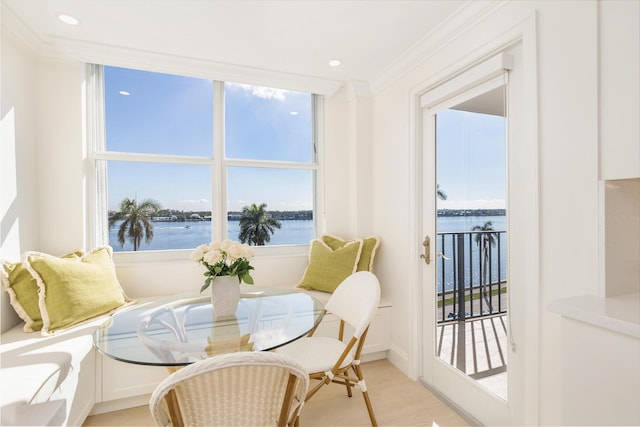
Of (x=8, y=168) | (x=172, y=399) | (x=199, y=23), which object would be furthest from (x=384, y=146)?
(x=8, y=168)

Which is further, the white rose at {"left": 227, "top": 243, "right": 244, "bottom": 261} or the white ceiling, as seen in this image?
the white ceiling

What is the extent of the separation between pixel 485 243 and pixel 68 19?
3.10m

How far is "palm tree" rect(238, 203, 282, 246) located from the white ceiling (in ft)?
4.40

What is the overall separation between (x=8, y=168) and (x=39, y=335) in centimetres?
108

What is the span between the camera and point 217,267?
176 cm

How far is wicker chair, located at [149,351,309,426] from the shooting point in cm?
93

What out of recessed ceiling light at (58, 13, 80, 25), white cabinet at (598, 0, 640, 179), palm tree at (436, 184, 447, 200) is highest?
recessed ceiling light at (58, 13, 80, 25)

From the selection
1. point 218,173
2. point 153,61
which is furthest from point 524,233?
point 153,61

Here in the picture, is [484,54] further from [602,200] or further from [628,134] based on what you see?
[602,200]

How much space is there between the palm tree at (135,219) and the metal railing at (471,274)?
247 centimetres

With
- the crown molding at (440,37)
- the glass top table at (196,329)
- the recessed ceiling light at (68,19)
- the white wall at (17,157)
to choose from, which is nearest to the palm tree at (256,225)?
the glass top table at (196,329)

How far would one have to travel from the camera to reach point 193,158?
2857mm

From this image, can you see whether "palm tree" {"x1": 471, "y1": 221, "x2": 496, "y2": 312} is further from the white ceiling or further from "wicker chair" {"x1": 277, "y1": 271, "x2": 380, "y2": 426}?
the white ceiling

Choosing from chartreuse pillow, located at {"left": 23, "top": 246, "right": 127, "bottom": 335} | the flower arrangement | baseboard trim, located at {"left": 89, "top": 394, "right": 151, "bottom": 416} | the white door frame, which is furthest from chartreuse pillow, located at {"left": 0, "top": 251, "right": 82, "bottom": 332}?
the white door frame
